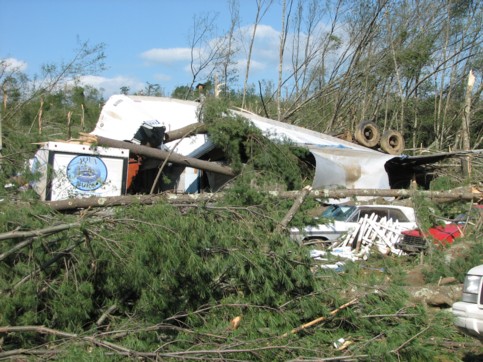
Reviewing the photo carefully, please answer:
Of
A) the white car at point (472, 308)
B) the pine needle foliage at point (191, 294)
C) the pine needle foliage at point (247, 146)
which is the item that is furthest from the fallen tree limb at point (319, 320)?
the pine needle foliage at point (247, 146)

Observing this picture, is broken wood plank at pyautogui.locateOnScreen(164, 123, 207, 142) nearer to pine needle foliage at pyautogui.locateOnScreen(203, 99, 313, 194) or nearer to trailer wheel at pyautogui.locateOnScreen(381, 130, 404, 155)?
pine needle foliage at pyautogui.locateOnScreen(203, 99, 313, 194)

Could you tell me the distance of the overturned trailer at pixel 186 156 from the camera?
398 inches

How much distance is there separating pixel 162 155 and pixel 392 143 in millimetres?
8151

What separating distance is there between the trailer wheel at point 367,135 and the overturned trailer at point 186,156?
0.91 meters

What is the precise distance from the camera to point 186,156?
1012 centimetres

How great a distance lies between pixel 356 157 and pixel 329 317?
300 inches

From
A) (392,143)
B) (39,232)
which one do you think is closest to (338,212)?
(392,143)

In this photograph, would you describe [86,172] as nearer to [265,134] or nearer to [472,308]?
[265,134]

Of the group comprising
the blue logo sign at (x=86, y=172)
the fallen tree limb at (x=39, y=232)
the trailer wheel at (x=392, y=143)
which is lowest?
the fallen tree limb at (x=39, y=232)

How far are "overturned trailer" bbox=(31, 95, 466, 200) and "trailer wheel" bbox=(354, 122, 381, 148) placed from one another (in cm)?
91

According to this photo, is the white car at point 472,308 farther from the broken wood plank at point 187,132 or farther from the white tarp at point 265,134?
the broken wood plank at point 187,132

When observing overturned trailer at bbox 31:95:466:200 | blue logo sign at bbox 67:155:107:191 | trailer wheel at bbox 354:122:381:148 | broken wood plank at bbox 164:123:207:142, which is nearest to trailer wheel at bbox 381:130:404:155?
trailer wheel at bbox 354:122:381:148

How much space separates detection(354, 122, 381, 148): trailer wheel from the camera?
15020mm

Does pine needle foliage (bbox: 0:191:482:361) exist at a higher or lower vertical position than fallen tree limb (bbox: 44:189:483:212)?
lower
